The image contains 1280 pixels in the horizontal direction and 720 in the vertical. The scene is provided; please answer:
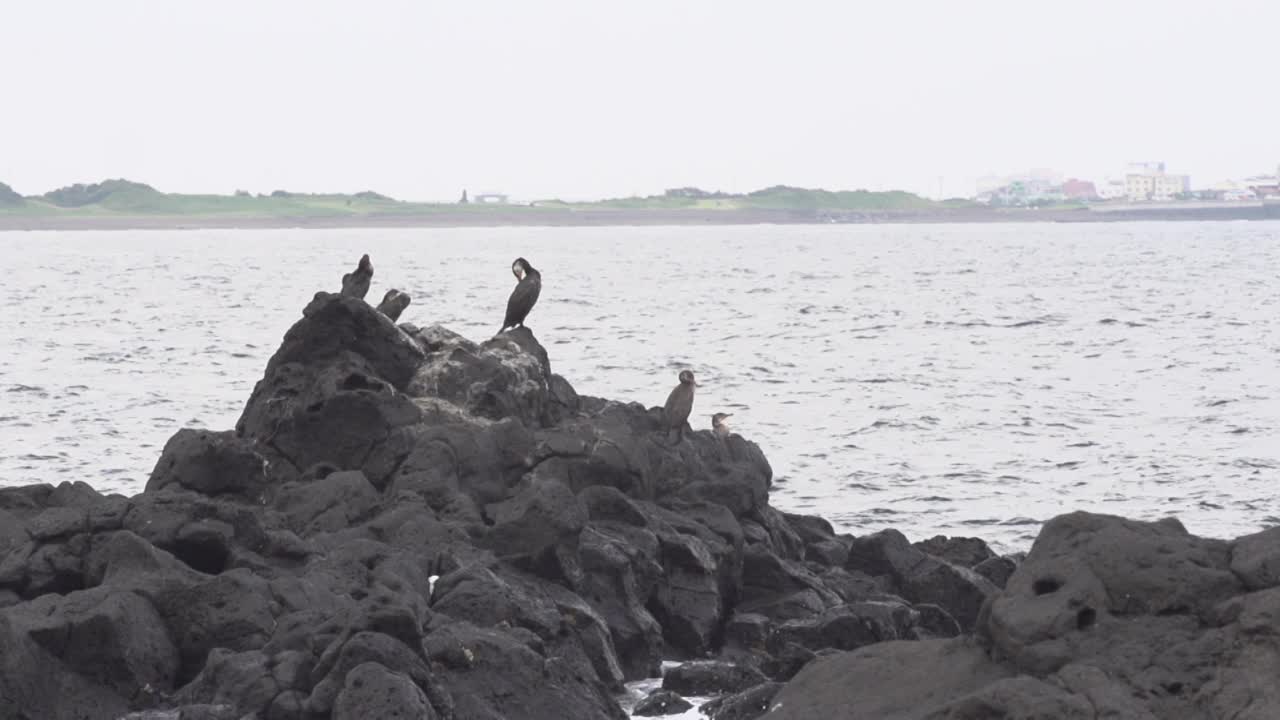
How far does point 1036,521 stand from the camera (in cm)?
2156

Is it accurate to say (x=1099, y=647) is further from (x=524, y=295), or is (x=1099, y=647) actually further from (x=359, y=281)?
(x=359, y=281)

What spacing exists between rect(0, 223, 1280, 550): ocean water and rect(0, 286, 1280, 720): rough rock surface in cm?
541

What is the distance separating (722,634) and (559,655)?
118 inches

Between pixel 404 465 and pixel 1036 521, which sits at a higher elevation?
pixel 404 465

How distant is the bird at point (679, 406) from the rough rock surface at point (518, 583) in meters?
0.29

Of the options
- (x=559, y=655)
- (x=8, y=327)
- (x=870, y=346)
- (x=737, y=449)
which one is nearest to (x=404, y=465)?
(x=559, y=655)

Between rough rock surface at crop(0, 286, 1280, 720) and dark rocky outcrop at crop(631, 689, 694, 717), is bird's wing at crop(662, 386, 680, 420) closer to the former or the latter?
rough rock surface at crop(0, 286, 1280, 720)

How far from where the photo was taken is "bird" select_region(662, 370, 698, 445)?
56.7 ft

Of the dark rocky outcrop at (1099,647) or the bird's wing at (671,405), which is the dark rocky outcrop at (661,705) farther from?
the bird's wing at (671,405)

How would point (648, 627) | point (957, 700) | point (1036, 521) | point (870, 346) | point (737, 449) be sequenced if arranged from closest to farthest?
1. point (957, 700)
2. point (648, 627)
3. point (737, 449)
4. point (1036, 521)
5. point (870, 346)

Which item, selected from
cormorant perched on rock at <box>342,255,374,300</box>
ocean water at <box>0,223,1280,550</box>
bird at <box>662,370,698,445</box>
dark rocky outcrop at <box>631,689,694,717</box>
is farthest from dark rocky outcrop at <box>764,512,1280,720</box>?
ocean water at <box>0,223,1280,550</box>

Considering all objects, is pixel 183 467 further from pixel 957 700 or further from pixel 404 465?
pixel 957 700

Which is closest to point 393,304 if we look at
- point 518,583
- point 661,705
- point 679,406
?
point 679,406

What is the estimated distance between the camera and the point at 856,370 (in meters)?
43.2
